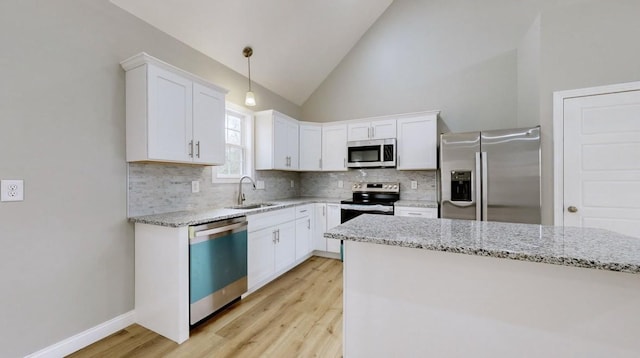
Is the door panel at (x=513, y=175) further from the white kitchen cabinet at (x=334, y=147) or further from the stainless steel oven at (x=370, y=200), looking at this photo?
the white kitchen cabinet at (x=334, y=147)

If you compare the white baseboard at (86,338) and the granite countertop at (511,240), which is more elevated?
the granite countertop at (511,240)

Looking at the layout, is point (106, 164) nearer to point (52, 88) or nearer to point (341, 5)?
point (52, 88)

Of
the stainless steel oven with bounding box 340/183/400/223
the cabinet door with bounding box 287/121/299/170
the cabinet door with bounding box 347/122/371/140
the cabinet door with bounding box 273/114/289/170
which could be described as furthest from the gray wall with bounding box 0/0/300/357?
the cabinet door with bounding box 347/122/371/140

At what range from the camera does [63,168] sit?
1.78 metres

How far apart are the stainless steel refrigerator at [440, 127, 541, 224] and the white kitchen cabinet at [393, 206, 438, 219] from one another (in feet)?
0.54

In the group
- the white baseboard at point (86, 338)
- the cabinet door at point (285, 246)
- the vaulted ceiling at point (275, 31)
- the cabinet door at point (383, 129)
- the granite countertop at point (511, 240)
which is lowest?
the white baseboard at point (86, 338)

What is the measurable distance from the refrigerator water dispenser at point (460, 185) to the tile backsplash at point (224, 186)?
33.2 inches

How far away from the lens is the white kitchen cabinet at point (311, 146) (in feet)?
13.9

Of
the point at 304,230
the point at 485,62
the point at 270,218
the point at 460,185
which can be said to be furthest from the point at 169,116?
the point at 485,62

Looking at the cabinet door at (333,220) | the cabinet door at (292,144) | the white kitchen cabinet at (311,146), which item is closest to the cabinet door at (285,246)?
the cabinet door at (333,220)

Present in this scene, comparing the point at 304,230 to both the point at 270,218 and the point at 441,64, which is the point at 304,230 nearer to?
the point at 270,218

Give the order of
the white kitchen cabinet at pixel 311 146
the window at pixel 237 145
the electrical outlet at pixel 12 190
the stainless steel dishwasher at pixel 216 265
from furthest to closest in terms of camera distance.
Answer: the white kitchen cabinet at pixel 311 146 → the window at pixel 237 145 → the stainless steel dishwasher at pixel 216 265 → the electrical outlet at pixel 12 190

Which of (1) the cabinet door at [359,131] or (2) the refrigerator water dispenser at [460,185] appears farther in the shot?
(1) the cabinet door at [359,131]

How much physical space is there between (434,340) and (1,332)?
253 cm
